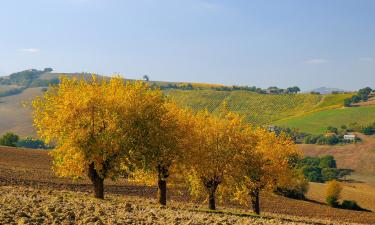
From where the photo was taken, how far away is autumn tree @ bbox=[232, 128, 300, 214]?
4919 cm

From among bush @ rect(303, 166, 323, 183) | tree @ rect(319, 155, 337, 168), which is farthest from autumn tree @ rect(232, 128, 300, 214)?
tree @ rect(319, 155, 337, 168)

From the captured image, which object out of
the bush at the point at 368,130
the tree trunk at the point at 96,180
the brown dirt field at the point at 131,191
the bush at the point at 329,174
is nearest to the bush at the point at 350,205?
the brown dirt field at the point at 131,191

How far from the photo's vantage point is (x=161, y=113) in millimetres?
43562

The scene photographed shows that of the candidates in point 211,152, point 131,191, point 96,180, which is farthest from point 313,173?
point 96,180

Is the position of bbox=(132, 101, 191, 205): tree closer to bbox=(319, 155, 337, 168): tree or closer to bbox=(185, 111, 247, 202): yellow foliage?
bbox=(185, 111, 247, 202): yellow foliage

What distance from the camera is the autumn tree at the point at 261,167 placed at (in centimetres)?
4919

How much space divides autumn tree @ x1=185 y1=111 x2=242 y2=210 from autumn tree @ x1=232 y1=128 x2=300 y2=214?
149 centimetres

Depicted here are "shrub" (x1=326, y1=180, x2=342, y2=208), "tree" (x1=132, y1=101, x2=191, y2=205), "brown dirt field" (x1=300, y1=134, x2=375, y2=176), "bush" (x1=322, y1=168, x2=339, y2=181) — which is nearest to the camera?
"tree" (x1=132, y1=101, x2=191, y2=205)

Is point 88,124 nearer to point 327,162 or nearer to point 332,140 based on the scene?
point 327,162

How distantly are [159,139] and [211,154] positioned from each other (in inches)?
274

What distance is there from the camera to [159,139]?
43.3 metres

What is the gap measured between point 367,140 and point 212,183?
151529 mm

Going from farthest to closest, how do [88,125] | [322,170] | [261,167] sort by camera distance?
[322,170]
[261,167]
[88,125]

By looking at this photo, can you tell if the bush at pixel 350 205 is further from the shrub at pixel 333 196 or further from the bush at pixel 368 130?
the bush at pixel 368 130
